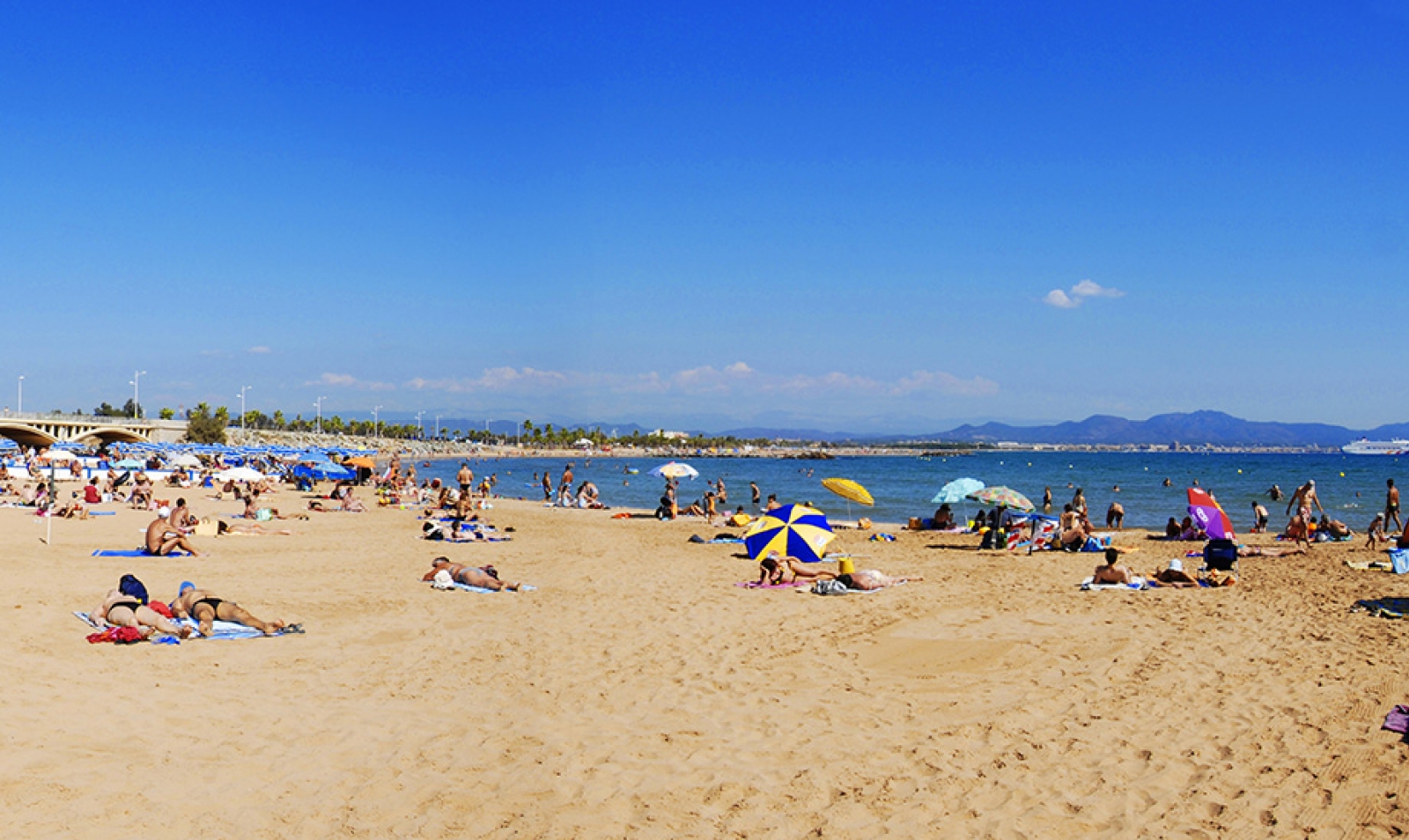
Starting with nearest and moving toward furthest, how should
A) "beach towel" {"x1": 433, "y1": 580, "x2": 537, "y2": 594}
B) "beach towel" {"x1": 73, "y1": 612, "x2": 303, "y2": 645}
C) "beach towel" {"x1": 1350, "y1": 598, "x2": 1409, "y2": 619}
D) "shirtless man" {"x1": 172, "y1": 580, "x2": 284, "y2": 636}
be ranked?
"beach towel" {"x1": 73, "y1": 612, "x2": 303, "y2": 645} → "shirtless man" {"x1": 172, "y1": 580, "x2": 284, "y2": 636} → "beach towel" {"x1": 1350, "y1": 598, "x2": 1409, "y2": 619} → "beach towel" {"x1": 433, "y1": 580, "x2": 537, "y2": 594}

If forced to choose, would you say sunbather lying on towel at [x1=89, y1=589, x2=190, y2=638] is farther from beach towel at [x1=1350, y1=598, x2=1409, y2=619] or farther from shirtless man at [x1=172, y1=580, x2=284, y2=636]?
beach towel at [x1=1350, y1=598, x2=1409, y2=619]

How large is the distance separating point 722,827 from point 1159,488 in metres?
51.6

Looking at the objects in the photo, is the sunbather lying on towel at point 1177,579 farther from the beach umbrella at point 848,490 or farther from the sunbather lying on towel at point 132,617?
the sunbather lying on towel at point 132,617

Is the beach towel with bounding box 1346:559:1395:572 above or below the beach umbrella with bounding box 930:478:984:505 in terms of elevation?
below

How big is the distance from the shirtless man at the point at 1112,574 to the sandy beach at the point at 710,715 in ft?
1.57

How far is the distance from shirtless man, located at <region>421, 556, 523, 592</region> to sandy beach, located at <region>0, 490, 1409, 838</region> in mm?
320

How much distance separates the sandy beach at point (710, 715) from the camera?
5004 millimetres

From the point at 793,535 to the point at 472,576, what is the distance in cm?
460

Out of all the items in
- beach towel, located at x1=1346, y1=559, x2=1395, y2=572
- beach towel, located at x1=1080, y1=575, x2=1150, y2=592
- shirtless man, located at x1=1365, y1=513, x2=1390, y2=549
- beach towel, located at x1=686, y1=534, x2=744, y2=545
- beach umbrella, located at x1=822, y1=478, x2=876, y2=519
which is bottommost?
beach towel, located at x1=686, y1=534, x2=744, y2=545

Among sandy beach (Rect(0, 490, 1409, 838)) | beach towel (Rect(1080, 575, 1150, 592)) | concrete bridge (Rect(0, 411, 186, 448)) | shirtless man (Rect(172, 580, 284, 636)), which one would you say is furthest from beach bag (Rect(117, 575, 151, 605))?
concrete bridge (Rect(0, 411, 186, 448))

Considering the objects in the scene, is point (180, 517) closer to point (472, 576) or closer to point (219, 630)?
point (472, 576)

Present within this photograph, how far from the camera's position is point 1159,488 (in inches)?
1988

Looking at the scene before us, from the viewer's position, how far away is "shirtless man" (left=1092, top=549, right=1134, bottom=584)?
1255cm

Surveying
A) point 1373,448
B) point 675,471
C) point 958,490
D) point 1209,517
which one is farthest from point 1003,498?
point 1373,448
